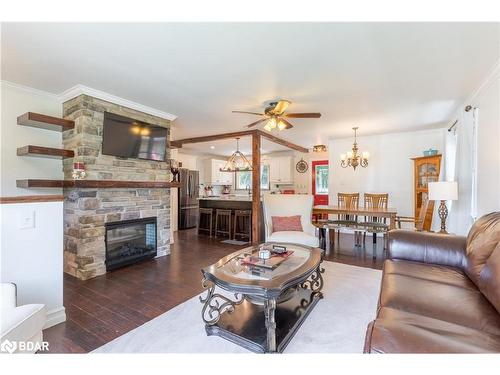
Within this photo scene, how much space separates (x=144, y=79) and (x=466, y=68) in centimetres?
368

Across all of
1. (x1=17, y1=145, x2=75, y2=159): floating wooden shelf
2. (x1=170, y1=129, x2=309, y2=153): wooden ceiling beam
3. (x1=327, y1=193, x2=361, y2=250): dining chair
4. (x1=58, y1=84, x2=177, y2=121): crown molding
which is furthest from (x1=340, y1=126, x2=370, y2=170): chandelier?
(x1=17, y1=145, x2=75, y2=159): floating wooden shelf

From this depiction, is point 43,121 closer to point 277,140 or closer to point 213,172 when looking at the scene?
point 277,140

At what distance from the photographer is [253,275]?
6.29 feet

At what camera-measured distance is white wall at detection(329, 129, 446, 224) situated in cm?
554

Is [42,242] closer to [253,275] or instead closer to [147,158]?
[253,275]

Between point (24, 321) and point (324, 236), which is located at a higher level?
point (24, 321)

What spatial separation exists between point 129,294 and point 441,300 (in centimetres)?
288

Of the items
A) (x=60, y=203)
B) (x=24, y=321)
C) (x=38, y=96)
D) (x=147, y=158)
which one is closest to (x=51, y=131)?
(x=38, y=96)

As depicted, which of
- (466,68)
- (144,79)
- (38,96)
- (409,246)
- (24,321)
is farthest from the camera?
(38,96)

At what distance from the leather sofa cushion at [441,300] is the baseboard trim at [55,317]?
8.59 ft

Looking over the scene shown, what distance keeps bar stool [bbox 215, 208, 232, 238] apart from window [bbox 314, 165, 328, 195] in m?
4.00

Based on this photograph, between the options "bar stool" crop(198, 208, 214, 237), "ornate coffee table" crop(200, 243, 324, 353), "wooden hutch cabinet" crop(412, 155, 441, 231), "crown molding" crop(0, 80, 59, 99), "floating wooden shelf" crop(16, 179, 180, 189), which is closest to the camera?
"ornate coffee table" crop(200, 243, 324, 353)

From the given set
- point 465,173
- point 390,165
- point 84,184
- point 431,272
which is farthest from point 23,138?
point 390,165

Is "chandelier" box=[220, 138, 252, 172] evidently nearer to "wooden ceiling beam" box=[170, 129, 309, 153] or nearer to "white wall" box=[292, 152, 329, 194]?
"wooden ceiling beam" box=[170, 129, 309, 153]
